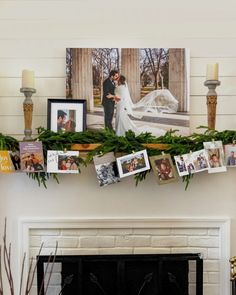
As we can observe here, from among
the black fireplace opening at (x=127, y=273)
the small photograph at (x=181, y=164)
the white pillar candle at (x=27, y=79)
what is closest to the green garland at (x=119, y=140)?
the small photograph at (x=181, y=164)

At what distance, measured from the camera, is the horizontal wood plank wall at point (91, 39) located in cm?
222

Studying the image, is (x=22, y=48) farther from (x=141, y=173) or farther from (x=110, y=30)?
(x=141, y=173)

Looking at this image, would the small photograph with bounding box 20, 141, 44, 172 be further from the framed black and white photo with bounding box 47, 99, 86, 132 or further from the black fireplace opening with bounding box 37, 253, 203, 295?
the black fireplace opening with bounding box 37, 253, 203, 295

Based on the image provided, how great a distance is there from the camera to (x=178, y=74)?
7.20 feet

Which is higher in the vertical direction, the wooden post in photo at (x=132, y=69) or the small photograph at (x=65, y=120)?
the wooden post in photo at (x=132, y=69)

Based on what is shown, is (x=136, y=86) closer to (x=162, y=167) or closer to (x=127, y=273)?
(x=162, y=167)

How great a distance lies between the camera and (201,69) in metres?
2.23

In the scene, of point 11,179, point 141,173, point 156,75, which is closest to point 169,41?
point 156,75

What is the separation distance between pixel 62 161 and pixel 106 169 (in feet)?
0.80

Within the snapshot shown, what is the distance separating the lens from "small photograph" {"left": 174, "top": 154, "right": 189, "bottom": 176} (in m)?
2.10

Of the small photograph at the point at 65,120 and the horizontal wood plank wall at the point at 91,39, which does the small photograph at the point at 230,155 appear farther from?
the small photograph at the point at 65,120

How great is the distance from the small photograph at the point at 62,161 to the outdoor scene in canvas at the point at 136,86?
0.71 feet

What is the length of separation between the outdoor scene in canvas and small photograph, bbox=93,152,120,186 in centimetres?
18

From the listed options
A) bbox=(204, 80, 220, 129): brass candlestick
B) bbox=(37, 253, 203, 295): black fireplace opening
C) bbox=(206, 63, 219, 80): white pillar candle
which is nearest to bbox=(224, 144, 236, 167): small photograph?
bbox=(204, 80, 220, 129): brass candlestick
